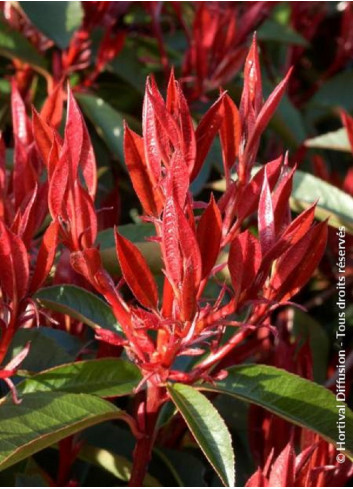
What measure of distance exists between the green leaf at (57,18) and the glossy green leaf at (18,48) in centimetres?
7

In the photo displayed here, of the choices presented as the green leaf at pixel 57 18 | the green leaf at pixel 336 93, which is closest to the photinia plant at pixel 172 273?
the green leaf at pixel 57 18

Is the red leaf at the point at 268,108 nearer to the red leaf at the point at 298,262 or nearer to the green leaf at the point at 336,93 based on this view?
the red leaf at the point at 298,262

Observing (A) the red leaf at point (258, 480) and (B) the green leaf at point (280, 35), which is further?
(B) the green leaf at point (280, 35)

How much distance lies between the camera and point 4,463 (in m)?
0.77

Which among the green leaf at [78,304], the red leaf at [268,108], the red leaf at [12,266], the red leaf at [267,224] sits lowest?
the green leaf at [78,304]

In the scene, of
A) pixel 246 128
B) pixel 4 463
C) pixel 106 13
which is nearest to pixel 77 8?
pixel 106 13

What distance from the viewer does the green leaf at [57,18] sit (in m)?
1.34

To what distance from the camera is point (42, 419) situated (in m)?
0.83

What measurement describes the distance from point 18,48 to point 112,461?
2.42ft

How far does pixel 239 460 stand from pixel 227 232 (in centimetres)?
53

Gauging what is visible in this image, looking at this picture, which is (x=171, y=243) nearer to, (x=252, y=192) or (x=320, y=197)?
(x=252, y=192)

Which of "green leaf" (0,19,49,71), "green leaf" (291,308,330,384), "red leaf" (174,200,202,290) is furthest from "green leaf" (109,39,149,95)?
"red leaf" (174,200,202,290)

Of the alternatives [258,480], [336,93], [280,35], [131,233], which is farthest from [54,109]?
[336,93]

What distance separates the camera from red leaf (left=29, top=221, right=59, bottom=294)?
82 cm
